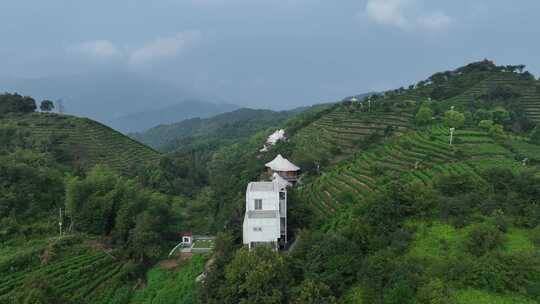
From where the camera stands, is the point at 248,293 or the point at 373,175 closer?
the point at 248,293

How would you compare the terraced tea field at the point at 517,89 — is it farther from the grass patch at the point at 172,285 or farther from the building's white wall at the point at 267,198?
the grass patch at the point at 172,285

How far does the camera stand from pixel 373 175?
2102 centimetres

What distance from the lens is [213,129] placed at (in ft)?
376

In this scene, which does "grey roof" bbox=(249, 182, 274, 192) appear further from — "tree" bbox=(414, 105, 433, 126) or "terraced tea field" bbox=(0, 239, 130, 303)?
"tree" bbox=(414, 105, 433, 126)

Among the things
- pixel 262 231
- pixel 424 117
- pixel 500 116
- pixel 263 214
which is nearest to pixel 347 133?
pixel 424 117

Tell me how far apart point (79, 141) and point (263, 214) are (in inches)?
1259

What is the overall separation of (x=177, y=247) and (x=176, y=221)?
180 inches

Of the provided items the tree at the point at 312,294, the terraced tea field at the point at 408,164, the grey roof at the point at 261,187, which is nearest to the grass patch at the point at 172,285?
the grey roof at the point at 261,187

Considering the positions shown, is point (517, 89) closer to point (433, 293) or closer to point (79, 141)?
point (433, 293)

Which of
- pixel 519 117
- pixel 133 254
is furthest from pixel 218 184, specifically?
pixel 519 117

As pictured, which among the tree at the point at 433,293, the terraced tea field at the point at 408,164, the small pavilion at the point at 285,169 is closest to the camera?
the tree at the point at 433,293

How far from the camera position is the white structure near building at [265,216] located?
705 inches

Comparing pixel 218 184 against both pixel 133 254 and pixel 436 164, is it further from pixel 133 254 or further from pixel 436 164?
pixel 436 164

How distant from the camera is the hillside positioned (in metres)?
36.8
